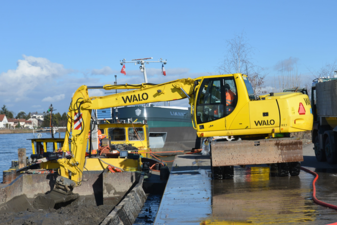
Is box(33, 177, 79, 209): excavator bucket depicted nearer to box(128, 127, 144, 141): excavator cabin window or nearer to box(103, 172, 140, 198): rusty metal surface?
box(103, 172, 140, 198): rusty metal surface

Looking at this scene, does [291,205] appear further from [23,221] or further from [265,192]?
[23,221]

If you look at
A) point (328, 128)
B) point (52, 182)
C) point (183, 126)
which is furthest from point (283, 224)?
point (183, 126)

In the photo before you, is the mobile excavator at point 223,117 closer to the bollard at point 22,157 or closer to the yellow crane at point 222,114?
Result: the yellow crane at point 222,114

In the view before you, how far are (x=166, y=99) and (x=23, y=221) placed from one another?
4.47m

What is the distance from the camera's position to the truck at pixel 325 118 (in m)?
11.0

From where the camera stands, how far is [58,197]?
8.96m

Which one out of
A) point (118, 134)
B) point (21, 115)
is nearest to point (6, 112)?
point (21, 115)

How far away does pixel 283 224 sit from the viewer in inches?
215

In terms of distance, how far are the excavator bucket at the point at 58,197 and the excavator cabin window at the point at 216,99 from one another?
3.66 metres

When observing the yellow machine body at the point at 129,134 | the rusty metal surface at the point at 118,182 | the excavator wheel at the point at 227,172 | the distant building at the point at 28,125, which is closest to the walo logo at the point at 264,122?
the excavator wheel at the point at 227,172

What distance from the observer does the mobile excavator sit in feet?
30.0

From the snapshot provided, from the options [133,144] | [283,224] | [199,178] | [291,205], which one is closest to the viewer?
[283,224]

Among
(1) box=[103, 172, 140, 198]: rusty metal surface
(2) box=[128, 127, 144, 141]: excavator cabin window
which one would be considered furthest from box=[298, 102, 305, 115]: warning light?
(2) box=[128, 127, 144, 141]: excavator cabin window

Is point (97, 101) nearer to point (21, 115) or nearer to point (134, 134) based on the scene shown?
point (134, 134)
